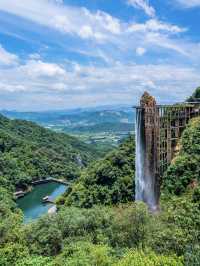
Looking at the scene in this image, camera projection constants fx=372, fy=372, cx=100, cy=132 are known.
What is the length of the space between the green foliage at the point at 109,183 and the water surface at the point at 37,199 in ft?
44.7

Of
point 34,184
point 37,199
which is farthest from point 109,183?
point 34,184

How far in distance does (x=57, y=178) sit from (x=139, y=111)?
4747 cm

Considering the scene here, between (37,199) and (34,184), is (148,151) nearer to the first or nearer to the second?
(37,199)

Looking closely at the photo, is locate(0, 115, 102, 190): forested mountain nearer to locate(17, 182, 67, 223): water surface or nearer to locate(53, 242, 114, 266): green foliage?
locate(17, 182, 67, 223): water surface

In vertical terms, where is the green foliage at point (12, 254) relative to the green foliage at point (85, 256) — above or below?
below

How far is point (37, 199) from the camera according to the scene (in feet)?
181

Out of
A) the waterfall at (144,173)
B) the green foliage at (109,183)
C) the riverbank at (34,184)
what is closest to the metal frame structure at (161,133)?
the waterfall at (144,173)

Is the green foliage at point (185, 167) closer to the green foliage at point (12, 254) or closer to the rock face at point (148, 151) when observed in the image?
the rock face at point (148, 151)

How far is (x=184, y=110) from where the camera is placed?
26.4 metres

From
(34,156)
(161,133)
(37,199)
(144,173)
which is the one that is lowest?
(37,199)

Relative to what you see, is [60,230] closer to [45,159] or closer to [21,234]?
[21,234]

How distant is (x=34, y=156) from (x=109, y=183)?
40.7 m

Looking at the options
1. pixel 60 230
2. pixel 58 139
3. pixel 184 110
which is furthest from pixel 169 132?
pixel 58 139

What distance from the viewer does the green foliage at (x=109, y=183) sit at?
96.6ft
